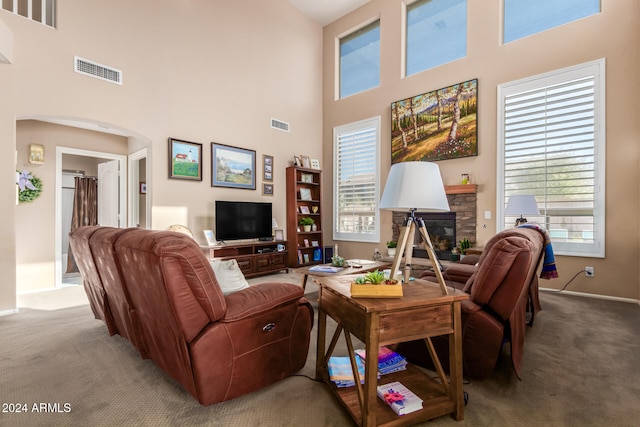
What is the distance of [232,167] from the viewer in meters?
5.40

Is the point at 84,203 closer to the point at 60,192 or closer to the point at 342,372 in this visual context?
the point at 60,192

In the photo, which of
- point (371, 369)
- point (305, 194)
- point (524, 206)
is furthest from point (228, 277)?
point (305, 194)

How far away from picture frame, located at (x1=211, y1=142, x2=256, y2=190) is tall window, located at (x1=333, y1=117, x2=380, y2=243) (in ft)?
6.27

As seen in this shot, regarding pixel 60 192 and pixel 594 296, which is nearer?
pixel 594 296

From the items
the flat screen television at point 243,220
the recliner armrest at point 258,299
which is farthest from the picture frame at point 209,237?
the recliner armrest at point 258,299

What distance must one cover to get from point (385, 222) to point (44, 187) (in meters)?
5.45

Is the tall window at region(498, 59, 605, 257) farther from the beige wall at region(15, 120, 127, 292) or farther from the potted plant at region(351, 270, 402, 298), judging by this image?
the beige wall at region(15, 120, 127, 292)

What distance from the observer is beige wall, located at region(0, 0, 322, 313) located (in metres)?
3.45

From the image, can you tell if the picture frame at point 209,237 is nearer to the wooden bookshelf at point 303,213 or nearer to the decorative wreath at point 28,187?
the wooden bookshelf at point 303,213

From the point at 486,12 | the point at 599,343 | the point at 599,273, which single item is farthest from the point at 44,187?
the point at 599,273

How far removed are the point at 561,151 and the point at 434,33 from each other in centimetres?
293

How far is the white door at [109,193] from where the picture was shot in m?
5.57

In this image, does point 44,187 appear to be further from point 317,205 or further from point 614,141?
point 614,141

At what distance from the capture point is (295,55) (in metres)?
6.52
